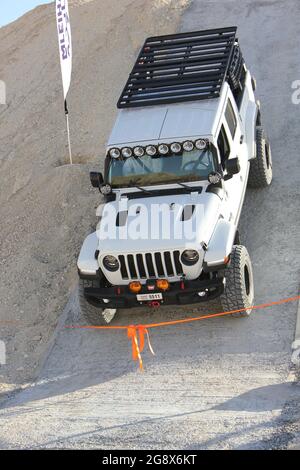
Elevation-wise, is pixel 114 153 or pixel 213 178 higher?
pixel 114 153

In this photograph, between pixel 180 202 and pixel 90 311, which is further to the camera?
pixel 90 311

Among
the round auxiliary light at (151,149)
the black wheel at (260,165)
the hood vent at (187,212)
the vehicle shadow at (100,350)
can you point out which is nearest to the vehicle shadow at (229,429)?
the vehicle shadow at (100,350)

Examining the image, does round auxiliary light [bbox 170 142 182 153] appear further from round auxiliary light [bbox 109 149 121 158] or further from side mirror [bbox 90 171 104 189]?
side mirror [bbox 90 171 104 189]

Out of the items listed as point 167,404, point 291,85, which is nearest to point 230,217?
point 167,404

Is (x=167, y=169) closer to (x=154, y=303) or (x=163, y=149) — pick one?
(x=163, y=149)

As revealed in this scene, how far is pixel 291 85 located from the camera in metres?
18.0

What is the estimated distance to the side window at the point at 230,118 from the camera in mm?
13258

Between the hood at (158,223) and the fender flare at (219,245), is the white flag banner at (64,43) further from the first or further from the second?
the fender flare at (219,245)

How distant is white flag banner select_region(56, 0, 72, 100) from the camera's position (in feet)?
51.6

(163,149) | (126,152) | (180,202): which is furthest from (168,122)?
(180,202)

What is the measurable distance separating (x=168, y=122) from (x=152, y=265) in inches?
95.2

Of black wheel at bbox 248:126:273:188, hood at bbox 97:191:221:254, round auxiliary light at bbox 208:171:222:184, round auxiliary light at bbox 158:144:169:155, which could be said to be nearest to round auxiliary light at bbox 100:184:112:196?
hood at bbox 97:191:221:254

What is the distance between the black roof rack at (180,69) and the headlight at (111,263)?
9.40 ft

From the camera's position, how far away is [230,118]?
44.0 feet
